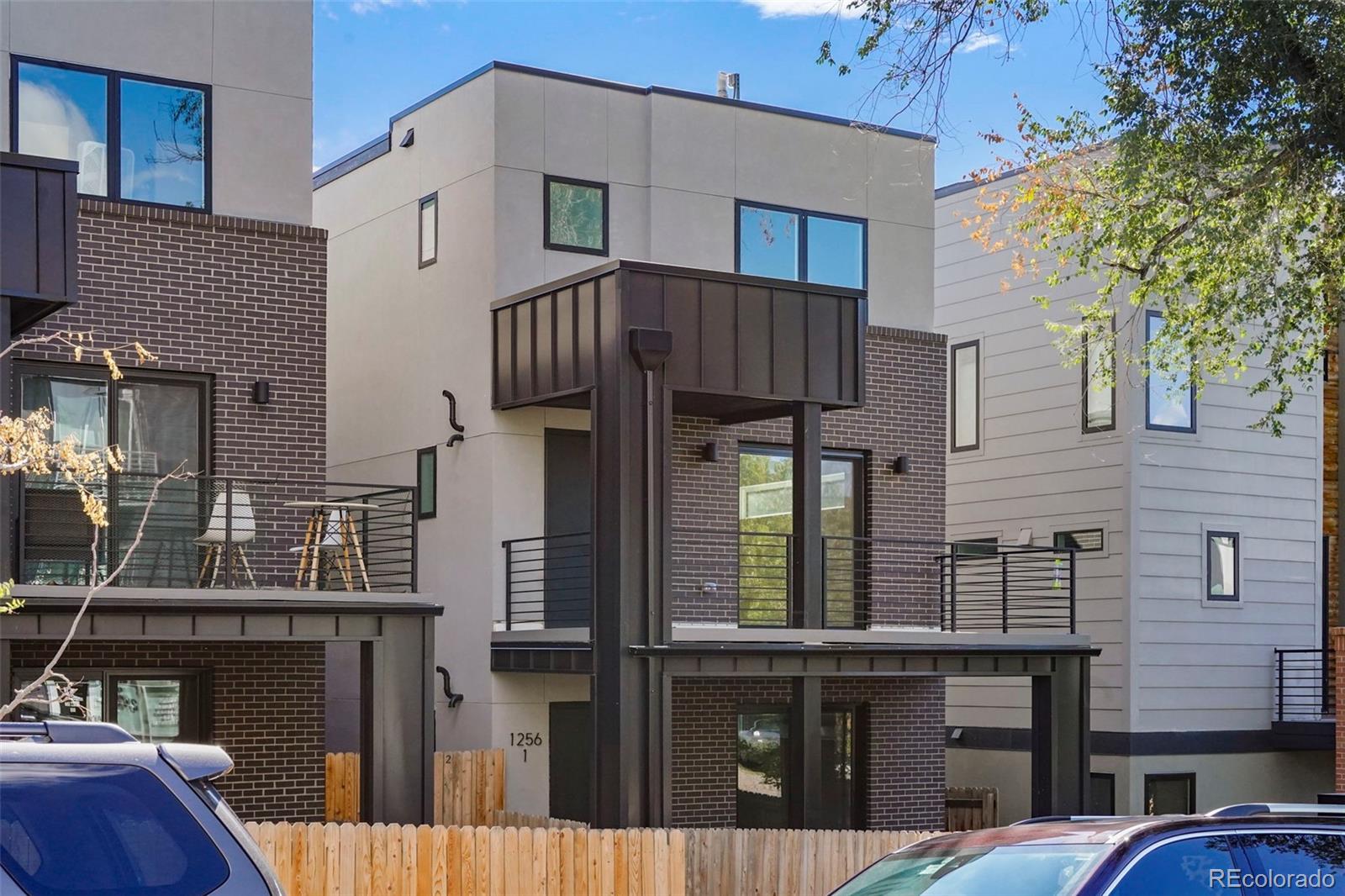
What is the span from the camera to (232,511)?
658 inches

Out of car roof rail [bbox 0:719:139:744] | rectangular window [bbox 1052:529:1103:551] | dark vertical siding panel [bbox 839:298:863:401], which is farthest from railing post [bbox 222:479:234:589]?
rectangular window [bbox 1052:529:1103:551]

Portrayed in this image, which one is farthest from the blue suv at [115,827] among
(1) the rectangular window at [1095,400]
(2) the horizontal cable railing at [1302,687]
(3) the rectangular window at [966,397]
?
(3) the rectangular window at [966,397]

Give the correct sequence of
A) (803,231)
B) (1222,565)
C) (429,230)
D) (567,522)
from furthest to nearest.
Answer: (1222,565)
(803,231)
(429,230)
(567,522)

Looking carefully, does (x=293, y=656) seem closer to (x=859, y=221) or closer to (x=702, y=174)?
(x=702, y=174)

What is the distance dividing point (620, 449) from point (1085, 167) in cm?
621

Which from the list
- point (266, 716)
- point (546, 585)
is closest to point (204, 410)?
point (266, 716)

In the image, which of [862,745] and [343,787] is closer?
[343,787]

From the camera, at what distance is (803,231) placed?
854 inches

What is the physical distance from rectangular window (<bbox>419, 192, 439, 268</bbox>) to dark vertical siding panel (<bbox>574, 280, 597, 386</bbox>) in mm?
3469

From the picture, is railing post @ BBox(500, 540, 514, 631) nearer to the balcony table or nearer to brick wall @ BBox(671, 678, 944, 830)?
the balcony table

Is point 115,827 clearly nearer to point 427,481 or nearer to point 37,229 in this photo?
point 37,229

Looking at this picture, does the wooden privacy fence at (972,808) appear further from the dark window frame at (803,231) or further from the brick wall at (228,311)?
the brick wall at (228,311)

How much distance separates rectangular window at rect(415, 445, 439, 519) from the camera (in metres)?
20.6

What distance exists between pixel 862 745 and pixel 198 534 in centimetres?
918
